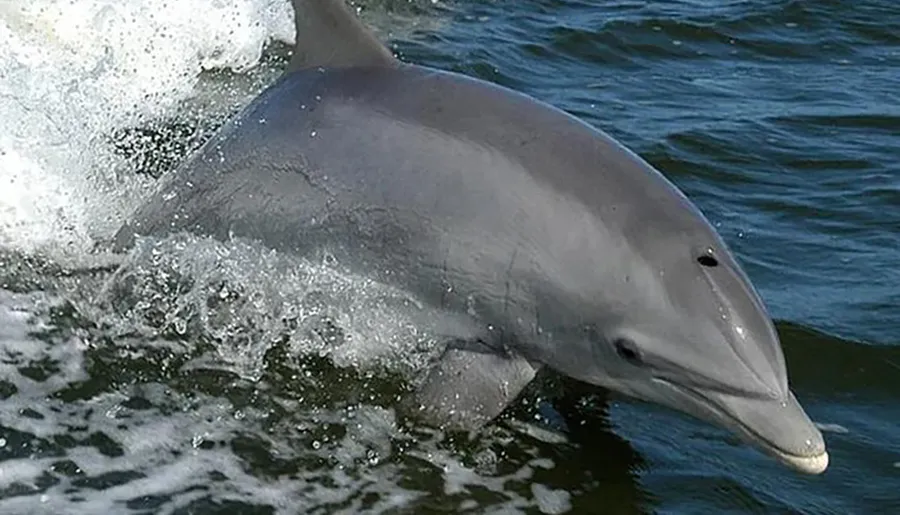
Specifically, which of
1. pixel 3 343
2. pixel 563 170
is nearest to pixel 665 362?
pixel 563 170

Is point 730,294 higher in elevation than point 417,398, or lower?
higher

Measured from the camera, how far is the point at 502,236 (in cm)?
640

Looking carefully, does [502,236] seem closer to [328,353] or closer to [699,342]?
[699,342]

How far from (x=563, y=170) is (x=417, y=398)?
1287 mm

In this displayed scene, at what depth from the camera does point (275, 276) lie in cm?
725

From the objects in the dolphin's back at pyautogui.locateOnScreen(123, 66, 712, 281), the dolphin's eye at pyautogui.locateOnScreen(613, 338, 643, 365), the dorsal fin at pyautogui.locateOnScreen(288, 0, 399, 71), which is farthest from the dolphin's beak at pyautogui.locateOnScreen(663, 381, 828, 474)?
the dorsal fin at pyautogui.locateOnScreen(288, 0, 399, 71)

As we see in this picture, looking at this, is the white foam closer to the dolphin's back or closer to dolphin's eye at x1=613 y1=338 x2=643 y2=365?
the dolphin's back

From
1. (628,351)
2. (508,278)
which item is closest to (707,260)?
(628,351)

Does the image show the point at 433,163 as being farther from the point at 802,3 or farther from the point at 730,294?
the point at 802,3

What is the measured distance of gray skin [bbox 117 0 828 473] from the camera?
5898mm

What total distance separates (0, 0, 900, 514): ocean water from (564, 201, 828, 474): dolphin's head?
0.68 m

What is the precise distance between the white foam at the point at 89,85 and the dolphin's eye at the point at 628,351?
12.0 ft

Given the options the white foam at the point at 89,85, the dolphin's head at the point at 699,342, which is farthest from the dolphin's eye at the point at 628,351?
the white foam at the point at 89,85

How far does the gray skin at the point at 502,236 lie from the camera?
5.90 m
